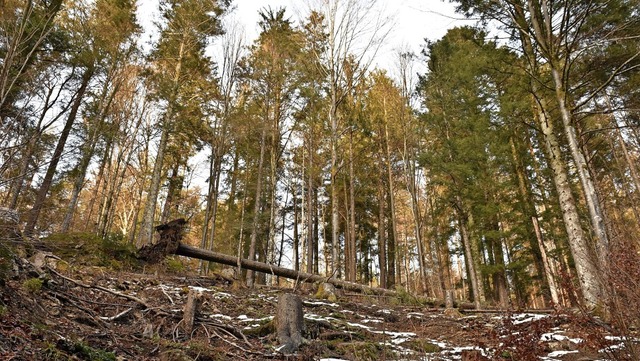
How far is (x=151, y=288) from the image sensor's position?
7512 mm

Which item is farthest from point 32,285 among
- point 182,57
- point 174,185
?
point 174,185

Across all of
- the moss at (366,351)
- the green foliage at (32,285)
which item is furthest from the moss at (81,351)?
the moss at (366,351)

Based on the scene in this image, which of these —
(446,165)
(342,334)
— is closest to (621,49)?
(446,165)

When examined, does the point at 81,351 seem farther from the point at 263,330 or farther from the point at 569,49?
the point at 569,49

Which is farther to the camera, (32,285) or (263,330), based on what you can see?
(263,330)

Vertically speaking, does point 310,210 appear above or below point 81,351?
above

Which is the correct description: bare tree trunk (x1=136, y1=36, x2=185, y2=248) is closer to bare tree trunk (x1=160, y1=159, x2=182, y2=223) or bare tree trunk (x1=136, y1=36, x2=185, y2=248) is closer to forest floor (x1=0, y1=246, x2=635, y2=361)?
bare tree trunk (x1=160, y1=159, x2=182, y2=223)

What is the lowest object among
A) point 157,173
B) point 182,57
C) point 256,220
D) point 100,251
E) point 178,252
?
point 178,252

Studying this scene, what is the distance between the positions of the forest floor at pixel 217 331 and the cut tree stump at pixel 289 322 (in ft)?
0.49

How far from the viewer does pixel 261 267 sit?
405 inches

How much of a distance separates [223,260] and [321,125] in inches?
328

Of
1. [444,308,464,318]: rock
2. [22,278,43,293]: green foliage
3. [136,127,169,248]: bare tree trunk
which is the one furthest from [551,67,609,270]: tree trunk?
[136,127,169,248]: bare tree trunk

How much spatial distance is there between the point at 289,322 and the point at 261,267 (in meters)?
4.94

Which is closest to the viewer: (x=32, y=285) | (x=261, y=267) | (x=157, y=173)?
(x=32, y=285)
